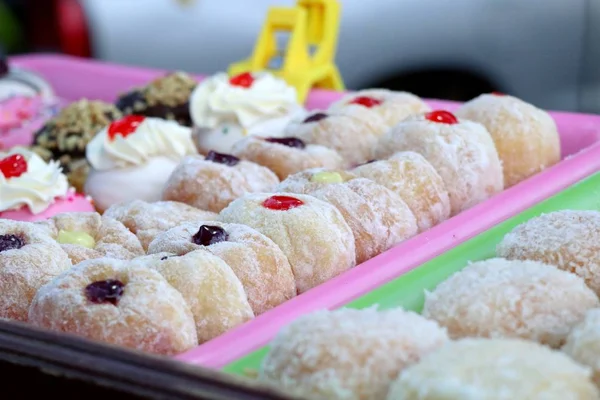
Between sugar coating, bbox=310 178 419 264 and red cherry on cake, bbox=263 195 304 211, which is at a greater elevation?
red cherry on cake, bbox=263 195 304 211

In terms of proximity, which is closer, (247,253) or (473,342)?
(473,342)

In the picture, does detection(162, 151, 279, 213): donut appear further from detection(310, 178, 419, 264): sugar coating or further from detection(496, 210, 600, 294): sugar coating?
detection(496, 210, 600, 294): sugar coating

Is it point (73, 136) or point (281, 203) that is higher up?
point (281, 203)

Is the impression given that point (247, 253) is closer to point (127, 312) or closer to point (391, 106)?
point (127, 312)

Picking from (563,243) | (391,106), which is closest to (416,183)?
(563,243)

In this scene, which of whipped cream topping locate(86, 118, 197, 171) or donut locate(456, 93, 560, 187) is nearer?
donut locate(456, 93, 560, 187)

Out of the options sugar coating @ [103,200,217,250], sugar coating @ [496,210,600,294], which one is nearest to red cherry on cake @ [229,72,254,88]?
sugar coating @ [103,200,217,250]
